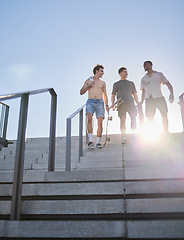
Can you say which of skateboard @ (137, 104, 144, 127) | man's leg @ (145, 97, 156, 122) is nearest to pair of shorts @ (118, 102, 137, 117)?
man's leg @ (145, 97, 156, 122)

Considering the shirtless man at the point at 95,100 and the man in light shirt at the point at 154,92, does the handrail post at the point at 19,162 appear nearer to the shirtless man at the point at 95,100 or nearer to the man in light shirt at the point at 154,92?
the shirtless man at the point at 95,100

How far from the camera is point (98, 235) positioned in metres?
2.02

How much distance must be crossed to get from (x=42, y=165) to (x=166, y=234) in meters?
3.24

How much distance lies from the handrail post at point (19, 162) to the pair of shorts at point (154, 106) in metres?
3.28

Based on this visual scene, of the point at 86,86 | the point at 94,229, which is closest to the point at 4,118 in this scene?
the point at 86,86

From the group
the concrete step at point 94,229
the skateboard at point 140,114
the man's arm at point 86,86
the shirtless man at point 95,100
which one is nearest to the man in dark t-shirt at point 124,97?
the skateboard at point 140,114

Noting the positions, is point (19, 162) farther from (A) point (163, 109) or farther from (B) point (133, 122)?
(A) point (163, 109)

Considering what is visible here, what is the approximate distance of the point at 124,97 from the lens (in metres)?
5.49

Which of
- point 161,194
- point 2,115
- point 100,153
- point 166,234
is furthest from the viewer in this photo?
point 2,115

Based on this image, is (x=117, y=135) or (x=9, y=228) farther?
(x=117, y=135)

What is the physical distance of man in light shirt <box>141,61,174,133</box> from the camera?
17.4 feet

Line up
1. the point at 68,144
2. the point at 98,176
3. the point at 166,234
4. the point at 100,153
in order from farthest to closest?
the point at 100,153 < the point at 68,144 < the point at 98,176 < the point at 166,234

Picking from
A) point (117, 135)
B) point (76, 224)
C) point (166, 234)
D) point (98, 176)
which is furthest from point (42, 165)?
point (166, 234)

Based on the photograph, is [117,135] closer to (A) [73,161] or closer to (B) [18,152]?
(A) [73,161]
